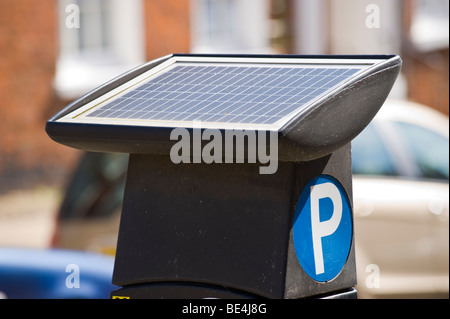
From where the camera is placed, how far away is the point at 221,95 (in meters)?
2.25

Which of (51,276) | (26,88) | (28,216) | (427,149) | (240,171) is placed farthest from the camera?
(26,88)

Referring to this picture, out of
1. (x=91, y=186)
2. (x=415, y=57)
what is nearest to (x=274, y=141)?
(x=91, y=186)

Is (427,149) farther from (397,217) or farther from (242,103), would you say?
(242,103)

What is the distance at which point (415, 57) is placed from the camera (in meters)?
15.0

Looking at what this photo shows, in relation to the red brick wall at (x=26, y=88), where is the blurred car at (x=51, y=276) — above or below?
below

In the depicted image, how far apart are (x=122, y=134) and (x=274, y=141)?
0.39 metres

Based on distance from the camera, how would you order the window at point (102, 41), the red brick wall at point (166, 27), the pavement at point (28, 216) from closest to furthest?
the pavement at point (28, 216) < the window at point (102, 41) < the red brick wall at point (166, 27)

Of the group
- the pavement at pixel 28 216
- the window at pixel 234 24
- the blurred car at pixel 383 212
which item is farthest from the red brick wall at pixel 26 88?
the blurred car at pixel 383 212

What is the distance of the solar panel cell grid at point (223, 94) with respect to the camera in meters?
2.11

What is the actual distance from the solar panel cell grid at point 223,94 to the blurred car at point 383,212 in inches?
130

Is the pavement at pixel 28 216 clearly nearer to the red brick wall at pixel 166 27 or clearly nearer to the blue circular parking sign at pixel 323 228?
the red brick wall at pixel 166 27

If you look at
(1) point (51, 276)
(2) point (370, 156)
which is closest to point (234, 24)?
(2) point (370, 156)

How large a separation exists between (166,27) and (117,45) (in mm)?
726
